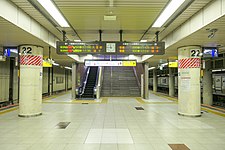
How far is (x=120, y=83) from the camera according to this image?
17.8 m

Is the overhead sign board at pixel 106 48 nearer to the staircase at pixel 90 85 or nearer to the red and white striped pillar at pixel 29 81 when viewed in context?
the red and white striped pillar at pixel 29 81

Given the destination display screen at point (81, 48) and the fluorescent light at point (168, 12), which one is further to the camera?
the destination display screen at point (81, 48)

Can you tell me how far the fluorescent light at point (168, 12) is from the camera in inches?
173

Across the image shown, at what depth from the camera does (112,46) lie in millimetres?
6180

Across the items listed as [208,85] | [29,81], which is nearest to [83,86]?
[29,81]

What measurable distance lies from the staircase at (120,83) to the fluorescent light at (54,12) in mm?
10497

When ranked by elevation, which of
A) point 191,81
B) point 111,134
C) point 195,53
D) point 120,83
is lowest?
point 111,134

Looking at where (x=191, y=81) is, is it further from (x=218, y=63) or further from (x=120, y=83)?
(x=120, y=83)

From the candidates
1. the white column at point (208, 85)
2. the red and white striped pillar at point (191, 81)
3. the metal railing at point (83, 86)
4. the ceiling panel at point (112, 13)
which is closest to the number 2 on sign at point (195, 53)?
the red and white striped pillar at point (191, 81)

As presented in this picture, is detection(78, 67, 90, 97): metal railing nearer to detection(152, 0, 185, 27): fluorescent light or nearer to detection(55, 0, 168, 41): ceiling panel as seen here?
detection(55, 0, 168, 41): ceiling panel

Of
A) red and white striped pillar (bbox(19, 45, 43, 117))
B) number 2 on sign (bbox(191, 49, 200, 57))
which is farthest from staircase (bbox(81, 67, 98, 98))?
number 2 on sign (bbox(191, 49, 200, 57))

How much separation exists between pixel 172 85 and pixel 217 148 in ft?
41.9

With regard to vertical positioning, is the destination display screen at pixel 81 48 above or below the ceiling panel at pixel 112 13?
below

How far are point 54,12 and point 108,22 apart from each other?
1.72m
